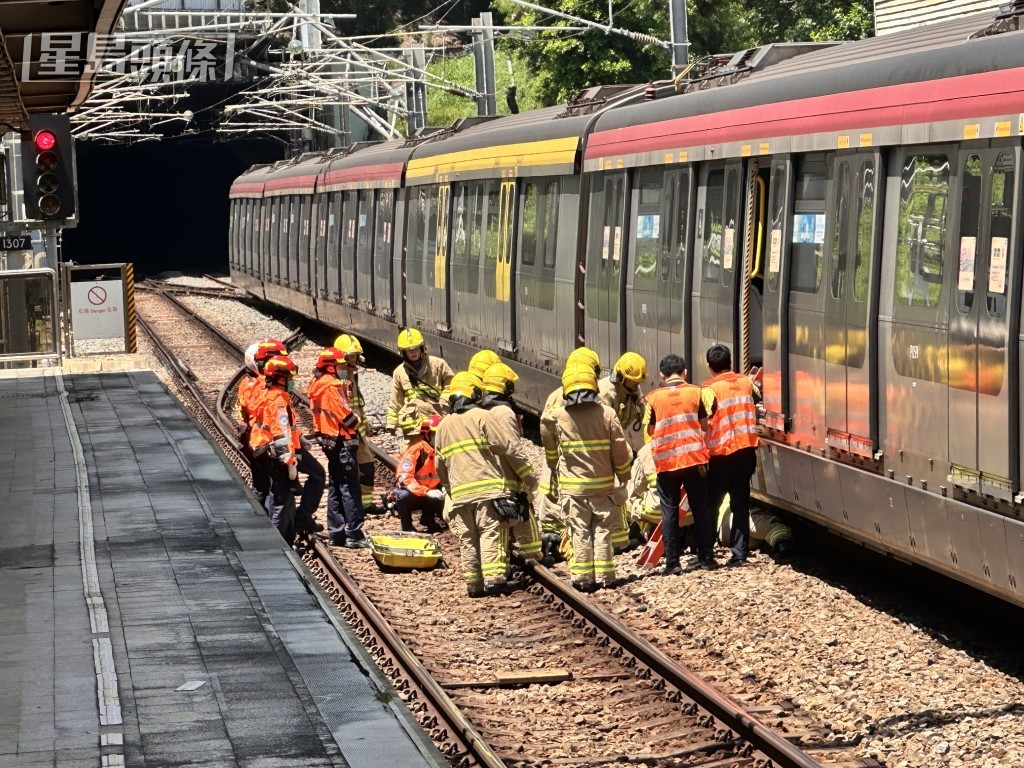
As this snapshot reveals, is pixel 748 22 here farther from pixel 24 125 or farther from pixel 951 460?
pixel 951 460

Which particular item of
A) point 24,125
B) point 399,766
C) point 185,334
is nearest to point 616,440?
point 399,766

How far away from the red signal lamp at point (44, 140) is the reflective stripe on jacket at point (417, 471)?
4.86 metres

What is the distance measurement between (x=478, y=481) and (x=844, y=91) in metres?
3.76

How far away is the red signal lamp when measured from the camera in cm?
1658

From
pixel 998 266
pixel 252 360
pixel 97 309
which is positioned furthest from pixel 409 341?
pixel 97 309

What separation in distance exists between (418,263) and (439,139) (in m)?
1.85

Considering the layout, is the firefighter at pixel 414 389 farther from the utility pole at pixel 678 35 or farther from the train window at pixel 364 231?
the train window at pixel 364 231

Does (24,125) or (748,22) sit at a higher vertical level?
(748,22)

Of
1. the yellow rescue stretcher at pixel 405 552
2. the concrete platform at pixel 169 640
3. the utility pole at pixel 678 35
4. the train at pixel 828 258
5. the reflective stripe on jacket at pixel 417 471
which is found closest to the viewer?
the concrete platform at pixel 169 640

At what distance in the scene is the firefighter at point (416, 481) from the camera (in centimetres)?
1488

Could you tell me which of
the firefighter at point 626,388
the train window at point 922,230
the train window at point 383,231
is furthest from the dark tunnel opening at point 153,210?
the train window at point 922,230

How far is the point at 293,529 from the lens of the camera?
13938 mm

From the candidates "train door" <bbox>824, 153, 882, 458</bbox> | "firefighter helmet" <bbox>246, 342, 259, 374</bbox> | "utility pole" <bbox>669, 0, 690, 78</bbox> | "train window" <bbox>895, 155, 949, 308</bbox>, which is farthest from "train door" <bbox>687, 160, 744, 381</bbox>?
"utility pole" <bbox>669, 0, 690, 78</bbox>

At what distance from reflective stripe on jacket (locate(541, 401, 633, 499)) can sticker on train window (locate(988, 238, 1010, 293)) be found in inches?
145
